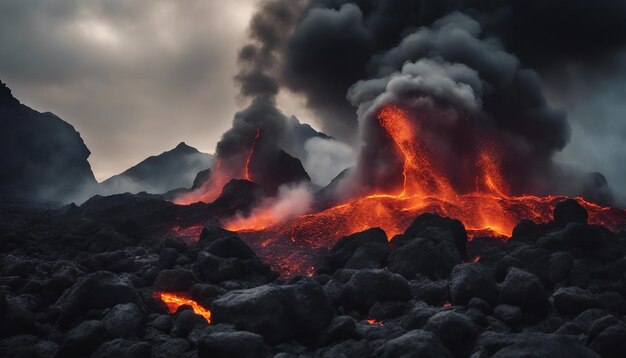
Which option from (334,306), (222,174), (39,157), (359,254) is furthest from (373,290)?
(39,157)

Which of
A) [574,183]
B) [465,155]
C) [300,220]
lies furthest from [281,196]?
[574,183]

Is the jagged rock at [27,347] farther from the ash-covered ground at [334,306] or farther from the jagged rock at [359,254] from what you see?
the jagged rock at [359,254]

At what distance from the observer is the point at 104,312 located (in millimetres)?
9539

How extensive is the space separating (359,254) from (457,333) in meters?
8.82

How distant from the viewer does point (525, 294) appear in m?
10.4

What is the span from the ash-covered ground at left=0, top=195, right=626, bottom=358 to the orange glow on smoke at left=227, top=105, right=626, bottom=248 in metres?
9.66

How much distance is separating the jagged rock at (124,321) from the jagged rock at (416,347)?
5.01 metres

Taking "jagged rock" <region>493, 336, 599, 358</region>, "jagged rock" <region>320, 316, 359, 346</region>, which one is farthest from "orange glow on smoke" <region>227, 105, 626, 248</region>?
"jagged rock" <region>493, 336, 599, 358</region>

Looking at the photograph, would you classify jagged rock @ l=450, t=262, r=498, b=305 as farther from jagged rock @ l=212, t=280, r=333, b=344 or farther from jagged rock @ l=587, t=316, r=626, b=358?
jagged rock @ l=212, t=280, r=333, b=344

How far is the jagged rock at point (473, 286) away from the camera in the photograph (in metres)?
10.8

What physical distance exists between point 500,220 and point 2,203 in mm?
51394

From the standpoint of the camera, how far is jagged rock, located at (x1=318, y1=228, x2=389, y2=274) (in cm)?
1650

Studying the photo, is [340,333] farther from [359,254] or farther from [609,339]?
[359,254]

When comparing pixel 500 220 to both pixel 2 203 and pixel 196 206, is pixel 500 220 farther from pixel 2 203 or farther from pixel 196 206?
pixel 2 203
